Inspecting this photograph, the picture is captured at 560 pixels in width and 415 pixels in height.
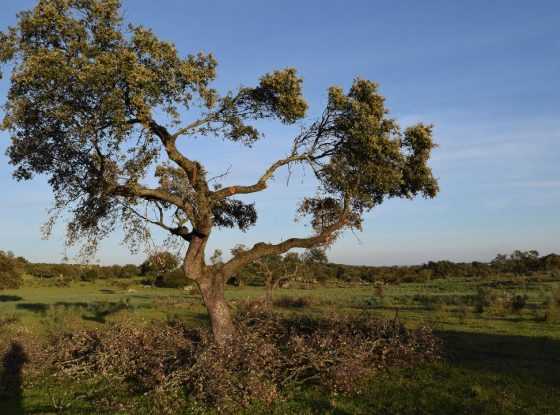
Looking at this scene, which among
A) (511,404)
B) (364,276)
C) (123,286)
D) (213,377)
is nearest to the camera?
(511,404)

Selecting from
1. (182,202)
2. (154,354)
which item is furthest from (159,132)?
(154,354)

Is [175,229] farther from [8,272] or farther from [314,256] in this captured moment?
[8,272]

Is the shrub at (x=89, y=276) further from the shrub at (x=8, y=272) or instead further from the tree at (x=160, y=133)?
the tree at (x=160, y=133)

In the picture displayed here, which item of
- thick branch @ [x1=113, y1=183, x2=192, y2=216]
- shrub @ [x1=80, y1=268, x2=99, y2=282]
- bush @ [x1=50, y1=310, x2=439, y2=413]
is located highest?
thick branch @ [x1=113, y1=183, x2=192, y2=216]

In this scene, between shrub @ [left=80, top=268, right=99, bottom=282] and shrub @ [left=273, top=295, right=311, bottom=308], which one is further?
shrub @ [left=80, top=268, right=99, bottom=282]

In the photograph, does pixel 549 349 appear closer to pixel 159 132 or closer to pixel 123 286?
pixel 159 132

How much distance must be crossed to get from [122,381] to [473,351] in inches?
441

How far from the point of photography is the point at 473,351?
18.2m

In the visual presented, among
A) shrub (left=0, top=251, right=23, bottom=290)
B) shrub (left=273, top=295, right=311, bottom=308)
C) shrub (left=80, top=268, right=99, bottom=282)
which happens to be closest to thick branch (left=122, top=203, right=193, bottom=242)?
shrub (left=273, top=295, right=311, bottom=308)

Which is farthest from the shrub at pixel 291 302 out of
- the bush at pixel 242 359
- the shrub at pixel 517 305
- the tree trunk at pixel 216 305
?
the tree trunk at pixel 216 305

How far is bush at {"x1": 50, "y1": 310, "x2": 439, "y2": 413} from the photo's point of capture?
505 inches

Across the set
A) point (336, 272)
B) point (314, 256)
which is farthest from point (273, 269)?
point (336, 272)

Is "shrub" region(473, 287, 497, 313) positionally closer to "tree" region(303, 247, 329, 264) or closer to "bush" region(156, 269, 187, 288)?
"tree" region(303, 247, 329, 264)

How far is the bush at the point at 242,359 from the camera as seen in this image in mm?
12820
